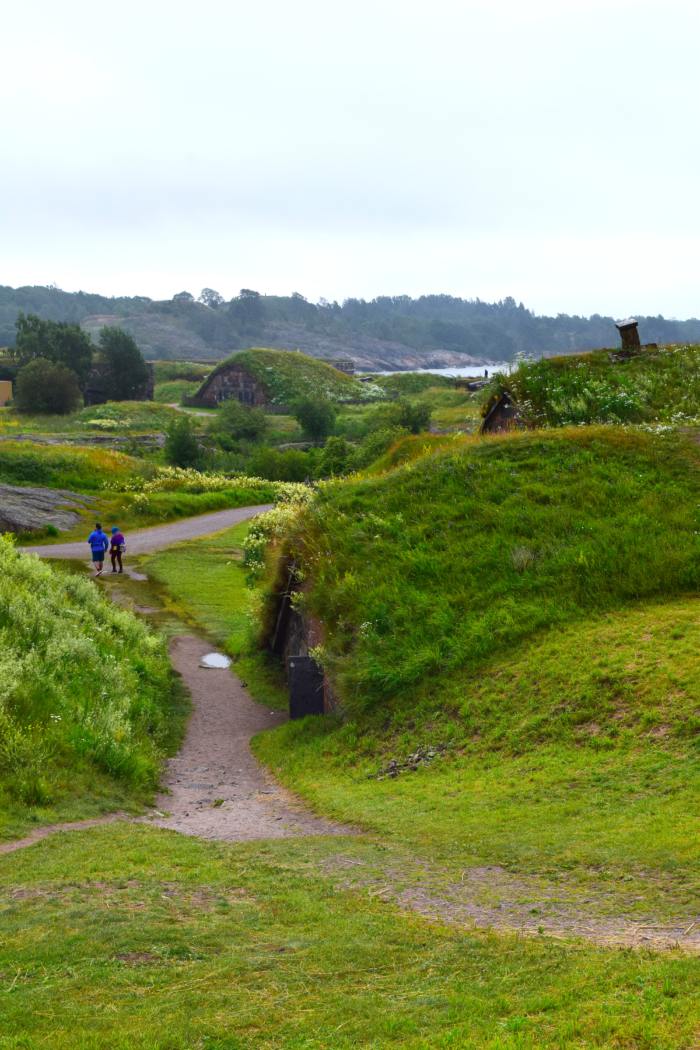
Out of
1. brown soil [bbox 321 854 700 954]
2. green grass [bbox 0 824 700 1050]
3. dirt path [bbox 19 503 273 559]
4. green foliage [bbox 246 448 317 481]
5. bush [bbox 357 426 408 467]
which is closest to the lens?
green grass [bbox 0 824 700 1050]

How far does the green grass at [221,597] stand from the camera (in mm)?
18656

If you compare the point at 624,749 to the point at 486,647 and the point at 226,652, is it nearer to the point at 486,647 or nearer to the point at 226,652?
the point at 486,647

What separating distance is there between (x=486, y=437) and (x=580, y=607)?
7.01 metres

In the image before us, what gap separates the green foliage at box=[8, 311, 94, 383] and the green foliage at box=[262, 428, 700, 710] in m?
67.7

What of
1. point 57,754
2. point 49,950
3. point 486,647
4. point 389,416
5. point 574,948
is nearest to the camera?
point 574,948

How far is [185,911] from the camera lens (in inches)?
227

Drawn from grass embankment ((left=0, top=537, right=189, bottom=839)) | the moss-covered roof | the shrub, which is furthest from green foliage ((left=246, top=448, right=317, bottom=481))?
grass embankment ((left=0, top=537, right=189, bottom=839))

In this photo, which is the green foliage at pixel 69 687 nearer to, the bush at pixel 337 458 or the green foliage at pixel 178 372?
the bush at pixel 337 458

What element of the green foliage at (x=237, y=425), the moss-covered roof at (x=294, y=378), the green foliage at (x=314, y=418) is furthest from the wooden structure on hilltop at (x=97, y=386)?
the green foliage at (x=314, y=418)

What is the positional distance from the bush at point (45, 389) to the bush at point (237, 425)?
11818 millimetres

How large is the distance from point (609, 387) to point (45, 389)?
54.5m

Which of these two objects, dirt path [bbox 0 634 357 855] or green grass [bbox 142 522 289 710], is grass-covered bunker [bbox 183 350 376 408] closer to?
green grass [bbox 142 522 289 710]

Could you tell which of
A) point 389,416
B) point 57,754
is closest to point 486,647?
point 57,754

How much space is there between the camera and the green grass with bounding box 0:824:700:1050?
148 inches
